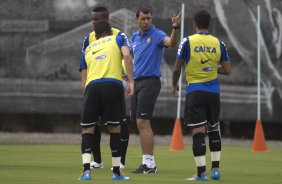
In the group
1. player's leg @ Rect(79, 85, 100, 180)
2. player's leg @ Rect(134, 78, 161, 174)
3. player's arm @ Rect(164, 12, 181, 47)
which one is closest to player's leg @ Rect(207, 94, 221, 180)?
player's arm @ Rect(164, 12, 181, 47)

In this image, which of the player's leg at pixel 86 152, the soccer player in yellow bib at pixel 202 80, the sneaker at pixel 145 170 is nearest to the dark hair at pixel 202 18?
the soccer player in yellow bib at pixel 202 80

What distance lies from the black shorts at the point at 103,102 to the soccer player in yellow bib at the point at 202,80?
3.03 ft

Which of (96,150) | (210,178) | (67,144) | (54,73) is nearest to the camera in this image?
(210,178)

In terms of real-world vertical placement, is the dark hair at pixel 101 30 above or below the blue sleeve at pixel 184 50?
above

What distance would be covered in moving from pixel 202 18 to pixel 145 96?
1.85 m

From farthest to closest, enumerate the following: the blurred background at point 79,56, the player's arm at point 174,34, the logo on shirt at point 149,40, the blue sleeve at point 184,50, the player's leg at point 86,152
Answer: the blurred background at point 79,56 → the logo on shirt at point 149,40 → the player's arm at point 174,34 → the blue sleeve at point 184,50 → the player's leg at point 86,152

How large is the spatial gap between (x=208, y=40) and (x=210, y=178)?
1648mm

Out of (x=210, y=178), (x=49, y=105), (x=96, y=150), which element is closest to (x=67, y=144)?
(x=49, y=105)

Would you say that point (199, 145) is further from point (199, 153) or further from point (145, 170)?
point (145, 170)

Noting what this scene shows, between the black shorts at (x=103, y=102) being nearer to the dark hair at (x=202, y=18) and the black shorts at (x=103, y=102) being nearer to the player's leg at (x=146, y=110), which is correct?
the dark hair at (x=202, y=18)

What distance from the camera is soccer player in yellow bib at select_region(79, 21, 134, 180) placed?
36.1ft

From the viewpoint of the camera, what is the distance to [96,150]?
13523 millimetres

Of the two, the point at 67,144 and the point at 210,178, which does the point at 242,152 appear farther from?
the point at 210,178

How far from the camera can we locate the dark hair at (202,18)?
37.7 feet
